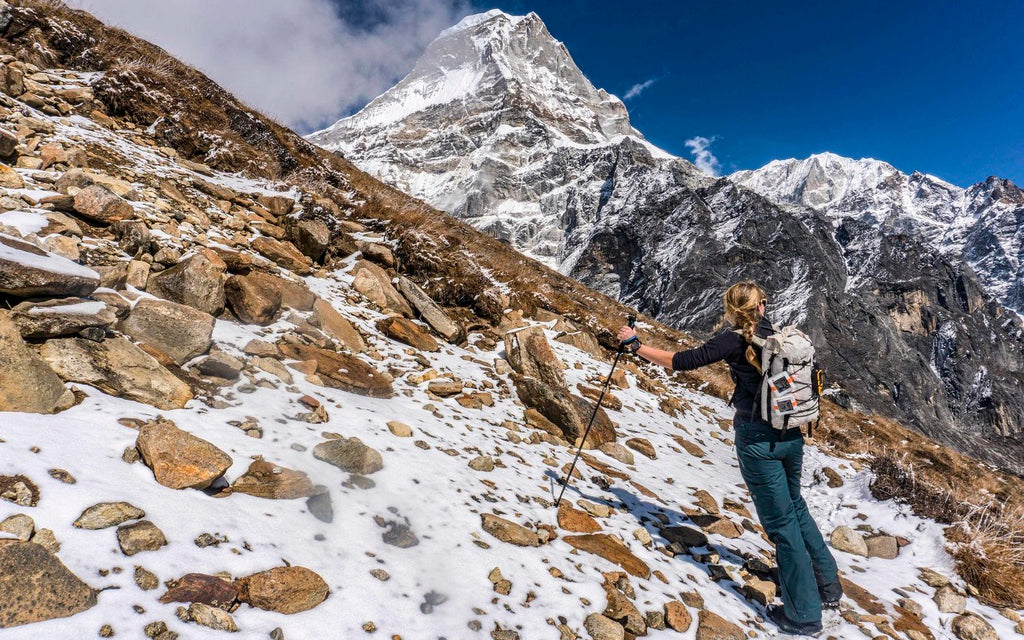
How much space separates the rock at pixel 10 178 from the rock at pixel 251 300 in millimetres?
2447

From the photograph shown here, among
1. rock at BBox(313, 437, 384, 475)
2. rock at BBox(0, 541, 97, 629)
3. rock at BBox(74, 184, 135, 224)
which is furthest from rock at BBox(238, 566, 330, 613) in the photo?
rock at BBox(74, 184, 135, 224)

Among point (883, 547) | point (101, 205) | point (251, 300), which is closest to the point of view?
point (101, 205)

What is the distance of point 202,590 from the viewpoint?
220 centimetres

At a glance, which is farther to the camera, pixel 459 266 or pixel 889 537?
pixel 459 266

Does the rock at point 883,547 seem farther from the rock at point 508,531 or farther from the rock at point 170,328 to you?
the rock at point 170,328

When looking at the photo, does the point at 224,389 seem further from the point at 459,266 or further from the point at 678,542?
the point at 459,266

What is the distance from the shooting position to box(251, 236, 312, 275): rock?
7.21m

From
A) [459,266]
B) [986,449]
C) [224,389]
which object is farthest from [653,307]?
[224,389]

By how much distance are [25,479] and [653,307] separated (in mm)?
109852

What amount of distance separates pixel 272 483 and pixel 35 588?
1.47 m

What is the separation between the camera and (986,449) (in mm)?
96188

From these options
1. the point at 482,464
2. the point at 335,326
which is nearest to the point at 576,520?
the point at 482,464

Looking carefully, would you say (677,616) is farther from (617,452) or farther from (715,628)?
(617,452)

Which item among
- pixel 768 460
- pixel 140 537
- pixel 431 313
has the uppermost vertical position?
pixel 768 460
